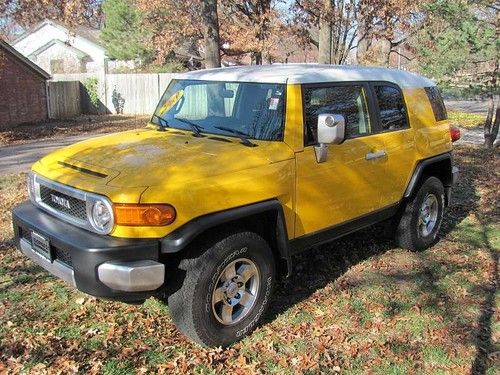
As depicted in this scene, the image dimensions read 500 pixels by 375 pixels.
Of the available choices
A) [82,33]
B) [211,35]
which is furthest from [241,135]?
[82,33]

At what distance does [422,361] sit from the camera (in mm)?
3740

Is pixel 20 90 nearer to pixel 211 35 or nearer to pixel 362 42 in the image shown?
pixel 211 35

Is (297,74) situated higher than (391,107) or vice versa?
(297,74)

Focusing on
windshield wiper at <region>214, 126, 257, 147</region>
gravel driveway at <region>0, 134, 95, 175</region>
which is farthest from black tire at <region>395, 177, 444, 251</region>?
gravel driveway at <region>0, 134, 95, 175</region>

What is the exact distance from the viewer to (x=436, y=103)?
6.03m

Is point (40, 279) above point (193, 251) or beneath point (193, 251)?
beneath

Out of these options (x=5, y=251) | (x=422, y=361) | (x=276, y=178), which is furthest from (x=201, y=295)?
(x=5, y=251)

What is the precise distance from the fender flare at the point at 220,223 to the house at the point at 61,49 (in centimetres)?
4255

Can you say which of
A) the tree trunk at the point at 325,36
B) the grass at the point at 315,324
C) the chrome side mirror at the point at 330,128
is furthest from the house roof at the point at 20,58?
the chrome side mirror at the point at 330,128

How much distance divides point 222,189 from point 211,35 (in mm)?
11532

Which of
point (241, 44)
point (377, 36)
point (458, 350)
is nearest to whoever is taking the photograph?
point (458, 350)

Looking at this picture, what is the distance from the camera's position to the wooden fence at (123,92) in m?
27.1

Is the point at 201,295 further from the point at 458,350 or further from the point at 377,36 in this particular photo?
the point at 377,36

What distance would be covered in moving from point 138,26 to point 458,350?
30.3 metres
